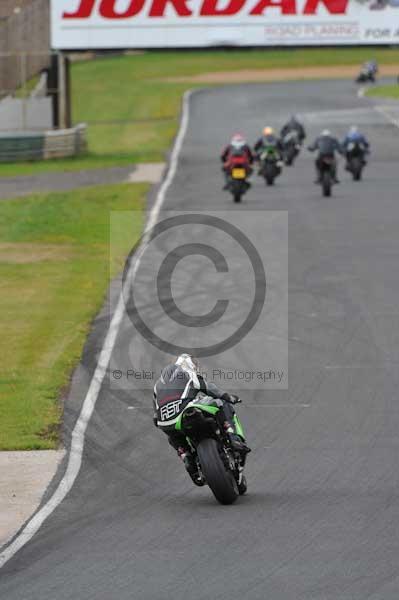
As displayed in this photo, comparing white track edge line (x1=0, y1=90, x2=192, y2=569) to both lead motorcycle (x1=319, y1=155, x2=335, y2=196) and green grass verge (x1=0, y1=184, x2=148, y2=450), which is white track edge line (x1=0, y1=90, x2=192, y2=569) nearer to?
green grass verge (x1=0, y1=184, x2=148, y2=450)

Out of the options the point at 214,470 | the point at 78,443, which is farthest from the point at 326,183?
the point at 214,470

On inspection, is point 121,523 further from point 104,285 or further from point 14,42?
point 14,42

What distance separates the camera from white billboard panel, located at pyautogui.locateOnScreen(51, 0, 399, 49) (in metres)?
46.9

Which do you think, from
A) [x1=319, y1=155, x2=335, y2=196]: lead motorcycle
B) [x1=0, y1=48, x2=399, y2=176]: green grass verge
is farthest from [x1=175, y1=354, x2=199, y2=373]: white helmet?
[x1=0, y1=48, x2=399, y2=176]: green grass verge

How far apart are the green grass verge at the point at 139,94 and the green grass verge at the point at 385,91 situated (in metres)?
7.21

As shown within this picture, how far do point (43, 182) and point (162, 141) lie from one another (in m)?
13.3

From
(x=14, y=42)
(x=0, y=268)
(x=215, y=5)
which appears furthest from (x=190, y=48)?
(x=0, y=268)

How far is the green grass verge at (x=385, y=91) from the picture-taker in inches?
2960

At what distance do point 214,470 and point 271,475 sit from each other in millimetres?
1700

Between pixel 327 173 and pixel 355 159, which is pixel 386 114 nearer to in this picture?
pixel 355 159

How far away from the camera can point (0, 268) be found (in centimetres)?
2702

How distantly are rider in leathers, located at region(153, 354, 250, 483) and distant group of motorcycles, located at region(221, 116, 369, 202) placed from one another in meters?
21.8

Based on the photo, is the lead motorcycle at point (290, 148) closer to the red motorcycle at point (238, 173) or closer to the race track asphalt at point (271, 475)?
the red motorcycle at point (238, 173)

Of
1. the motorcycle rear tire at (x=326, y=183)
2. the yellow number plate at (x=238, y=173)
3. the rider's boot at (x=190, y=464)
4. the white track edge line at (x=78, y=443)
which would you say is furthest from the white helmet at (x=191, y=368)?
the motorcycle rear tire at (x=326, y=183)
